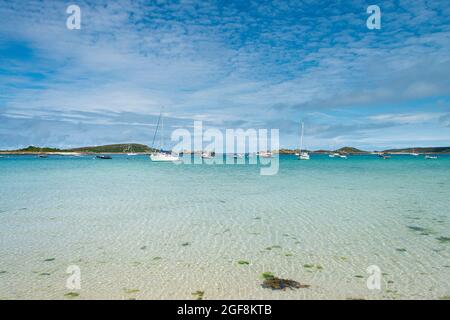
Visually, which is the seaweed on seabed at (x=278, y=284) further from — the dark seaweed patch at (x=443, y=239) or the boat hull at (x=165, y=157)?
the boat hull at (x=165, y=157)

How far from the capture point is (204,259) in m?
8.36

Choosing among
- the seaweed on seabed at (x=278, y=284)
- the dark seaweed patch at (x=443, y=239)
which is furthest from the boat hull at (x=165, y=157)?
the seaweed on seabed at (x=278, y=284)

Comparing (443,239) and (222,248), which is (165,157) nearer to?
(222,248)

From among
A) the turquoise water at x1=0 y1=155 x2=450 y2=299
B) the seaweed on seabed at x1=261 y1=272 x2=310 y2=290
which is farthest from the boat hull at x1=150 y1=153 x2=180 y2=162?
the seaweed on seabed at x1=261 y1=272 x2=310 y2=290

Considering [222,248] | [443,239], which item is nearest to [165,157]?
[222,248]

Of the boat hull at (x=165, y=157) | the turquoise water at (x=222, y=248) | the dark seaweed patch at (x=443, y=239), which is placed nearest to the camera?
the turquoise water at (x=222, y=248)

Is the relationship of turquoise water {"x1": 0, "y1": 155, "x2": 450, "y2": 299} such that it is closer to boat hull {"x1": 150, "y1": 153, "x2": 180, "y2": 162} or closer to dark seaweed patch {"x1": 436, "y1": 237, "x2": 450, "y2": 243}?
dark seaweed patch {"x1": 436, "y1": 237, "x2": 450, "y2": 243}

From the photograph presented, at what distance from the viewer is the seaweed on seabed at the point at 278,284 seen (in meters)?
6.54

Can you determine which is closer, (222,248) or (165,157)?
(222,248)

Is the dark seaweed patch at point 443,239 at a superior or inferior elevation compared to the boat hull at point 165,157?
inferior

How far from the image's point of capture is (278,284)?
6.70 m
